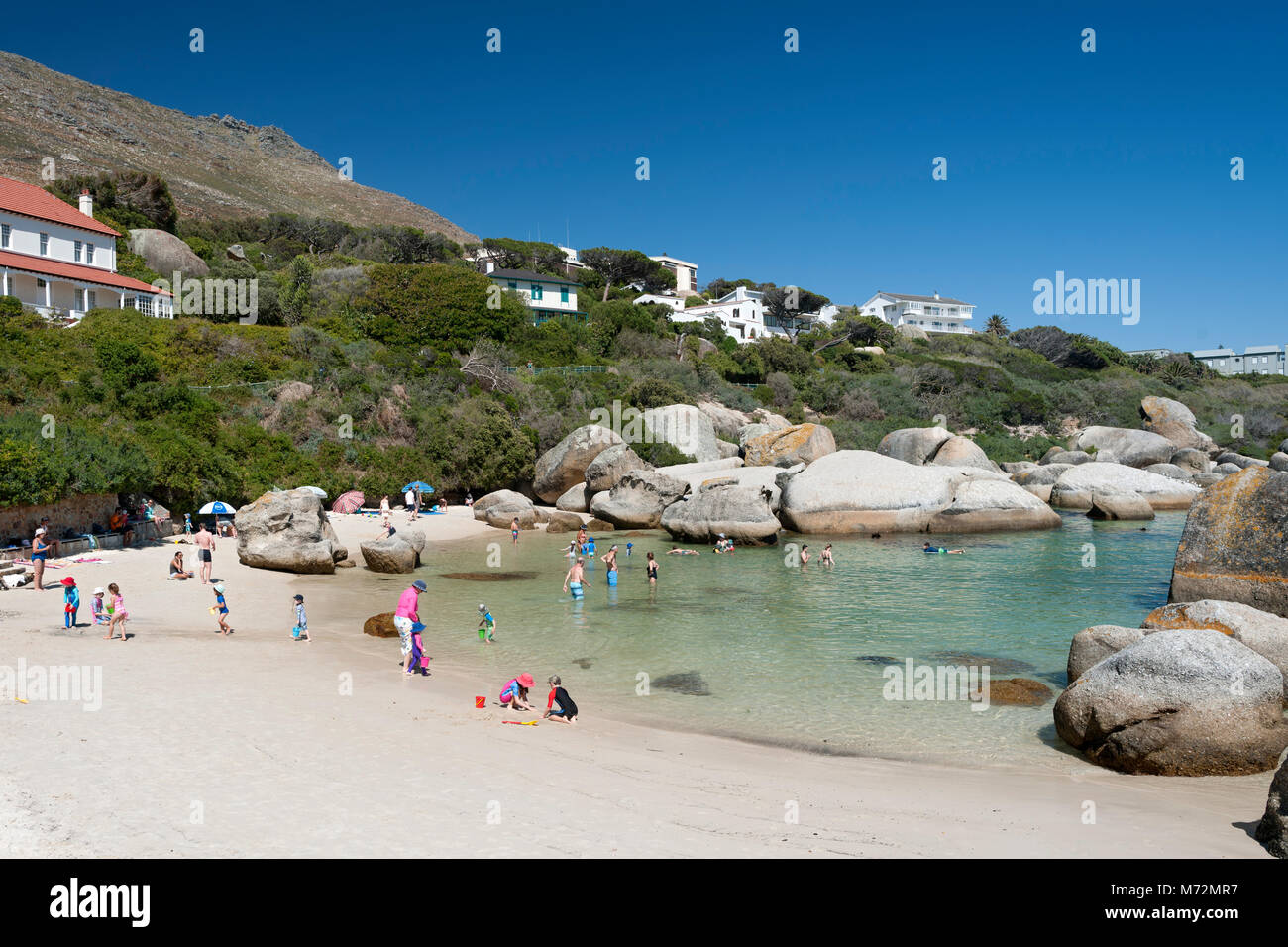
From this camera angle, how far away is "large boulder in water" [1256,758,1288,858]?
6.35m

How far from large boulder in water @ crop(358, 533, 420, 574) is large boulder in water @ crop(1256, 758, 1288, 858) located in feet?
65.3

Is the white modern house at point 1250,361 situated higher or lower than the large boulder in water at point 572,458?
higher

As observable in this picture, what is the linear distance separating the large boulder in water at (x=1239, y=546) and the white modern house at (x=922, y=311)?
3888 inches

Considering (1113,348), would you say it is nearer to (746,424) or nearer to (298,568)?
(746,424)

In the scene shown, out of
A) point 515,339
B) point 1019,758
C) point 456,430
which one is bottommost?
point 1019,758

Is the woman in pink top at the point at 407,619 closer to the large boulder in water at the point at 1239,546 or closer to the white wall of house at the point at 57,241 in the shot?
the large boulder in water at the point at 1239,546

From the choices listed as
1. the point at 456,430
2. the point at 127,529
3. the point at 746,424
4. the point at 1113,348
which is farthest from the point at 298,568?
the point at 1113,348

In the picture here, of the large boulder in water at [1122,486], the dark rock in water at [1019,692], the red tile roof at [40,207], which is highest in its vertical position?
the red tile roof at [40,207]

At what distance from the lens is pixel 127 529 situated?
2294cm

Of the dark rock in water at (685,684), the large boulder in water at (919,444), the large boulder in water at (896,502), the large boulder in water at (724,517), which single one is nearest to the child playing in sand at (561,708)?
the dark rock in water at (685,684)

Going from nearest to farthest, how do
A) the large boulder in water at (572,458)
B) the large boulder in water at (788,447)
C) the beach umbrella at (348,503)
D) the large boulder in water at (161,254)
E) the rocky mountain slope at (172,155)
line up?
the beach umbrella at (348,503) → the large boulder in water at (572,458) → the large boulder in water at (788,447) → the large boulder in water at (161,254) → the rocky mountain slope at (172,155)

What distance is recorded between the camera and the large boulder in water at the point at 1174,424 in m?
51.0

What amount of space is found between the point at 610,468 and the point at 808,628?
18.7 meters

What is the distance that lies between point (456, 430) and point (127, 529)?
16.5 metres
